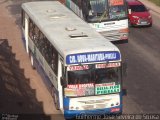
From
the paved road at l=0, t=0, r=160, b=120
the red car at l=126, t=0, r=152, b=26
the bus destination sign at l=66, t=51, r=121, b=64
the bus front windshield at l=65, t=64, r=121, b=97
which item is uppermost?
the bus destination sign at l=66, t=51, r=121, b=64

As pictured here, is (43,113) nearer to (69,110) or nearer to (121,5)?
(69,110)

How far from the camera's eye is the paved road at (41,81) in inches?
728

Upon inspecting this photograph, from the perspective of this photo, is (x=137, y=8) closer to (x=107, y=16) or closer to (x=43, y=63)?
(x=107, y=16)

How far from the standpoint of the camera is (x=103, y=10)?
26.8 meters

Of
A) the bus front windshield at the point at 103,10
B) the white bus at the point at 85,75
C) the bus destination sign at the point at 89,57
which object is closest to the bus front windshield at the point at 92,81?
the white bus at the point at 85,75

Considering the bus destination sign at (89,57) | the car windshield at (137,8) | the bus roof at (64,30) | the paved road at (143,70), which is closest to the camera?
the bus destination sign at (89,57)

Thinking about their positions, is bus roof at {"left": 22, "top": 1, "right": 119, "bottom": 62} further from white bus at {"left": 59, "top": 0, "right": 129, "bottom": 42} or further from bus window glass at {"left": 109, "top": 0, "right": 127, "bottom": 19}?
bus window glass at {"left": 109, "top": 0, "right": 127, "bottom": 19}

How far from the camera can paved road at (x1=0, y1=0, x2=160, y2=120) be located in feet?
60.7

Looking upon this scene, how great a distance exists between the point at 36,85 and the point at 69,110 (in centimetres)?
490

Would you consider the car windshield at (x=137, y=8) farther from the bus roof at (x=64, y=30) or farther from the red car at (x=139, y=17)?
the bus roof at (x=64, y=30)

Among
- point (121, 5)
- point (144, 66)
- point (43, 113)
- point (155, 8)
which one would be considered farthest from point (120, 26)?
point (155, 8)

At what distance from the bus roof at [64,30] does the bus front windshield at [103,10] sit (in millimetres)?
2684

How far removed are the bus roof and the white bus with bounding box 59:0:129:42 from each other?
2.67m

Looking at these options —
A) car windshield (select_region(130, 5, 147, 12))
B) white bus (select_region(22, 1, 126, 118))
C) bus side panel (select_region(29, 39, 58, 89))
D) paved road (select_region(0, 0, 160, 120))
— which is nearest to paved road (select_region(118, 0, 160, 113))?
paved road (select_region(0, 0, 160, 120))
